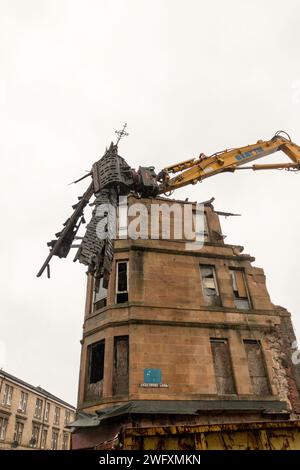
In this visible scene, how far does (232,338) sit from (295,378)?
11.8ft

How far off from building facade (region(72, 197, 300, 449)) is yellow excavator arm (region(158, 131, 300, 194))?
4.20 m

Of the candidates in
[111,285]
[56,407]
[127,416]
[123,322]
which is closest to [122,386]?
[127,416]

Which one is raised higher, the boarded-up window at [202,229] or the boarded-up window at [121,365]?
the boarded-up window at [202,229]

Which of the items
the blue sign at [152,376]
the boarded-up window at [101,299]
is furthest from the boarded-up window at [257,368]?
the boarded-up window at [101,299]

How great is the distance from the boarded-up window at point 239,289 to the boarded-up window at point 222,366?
7.98ft

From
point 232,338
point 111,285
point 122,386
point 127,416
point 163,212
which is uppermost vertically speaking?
point 163,212

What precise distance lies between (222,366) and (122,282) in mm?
5904

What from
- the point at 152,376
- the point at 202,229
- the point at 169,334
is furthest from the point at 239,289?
the point at 152,376

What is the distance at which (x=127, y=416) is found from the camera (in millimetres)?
12359

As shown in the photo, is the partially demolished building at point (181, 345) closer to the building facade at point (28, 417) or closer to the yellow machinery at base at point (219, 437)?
the yellow machinery at base at point (219, 437)

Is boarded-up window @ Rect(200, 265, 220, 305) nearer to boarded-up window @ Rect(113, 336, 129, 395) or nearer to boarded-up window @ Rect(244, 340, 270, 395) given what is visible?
boarded-up window @ Rect(244, 340, 270, 395)

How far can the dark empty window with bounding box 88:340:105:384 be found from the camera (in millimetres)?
15109

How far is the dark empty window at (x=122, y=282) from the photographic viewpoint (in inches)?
636
